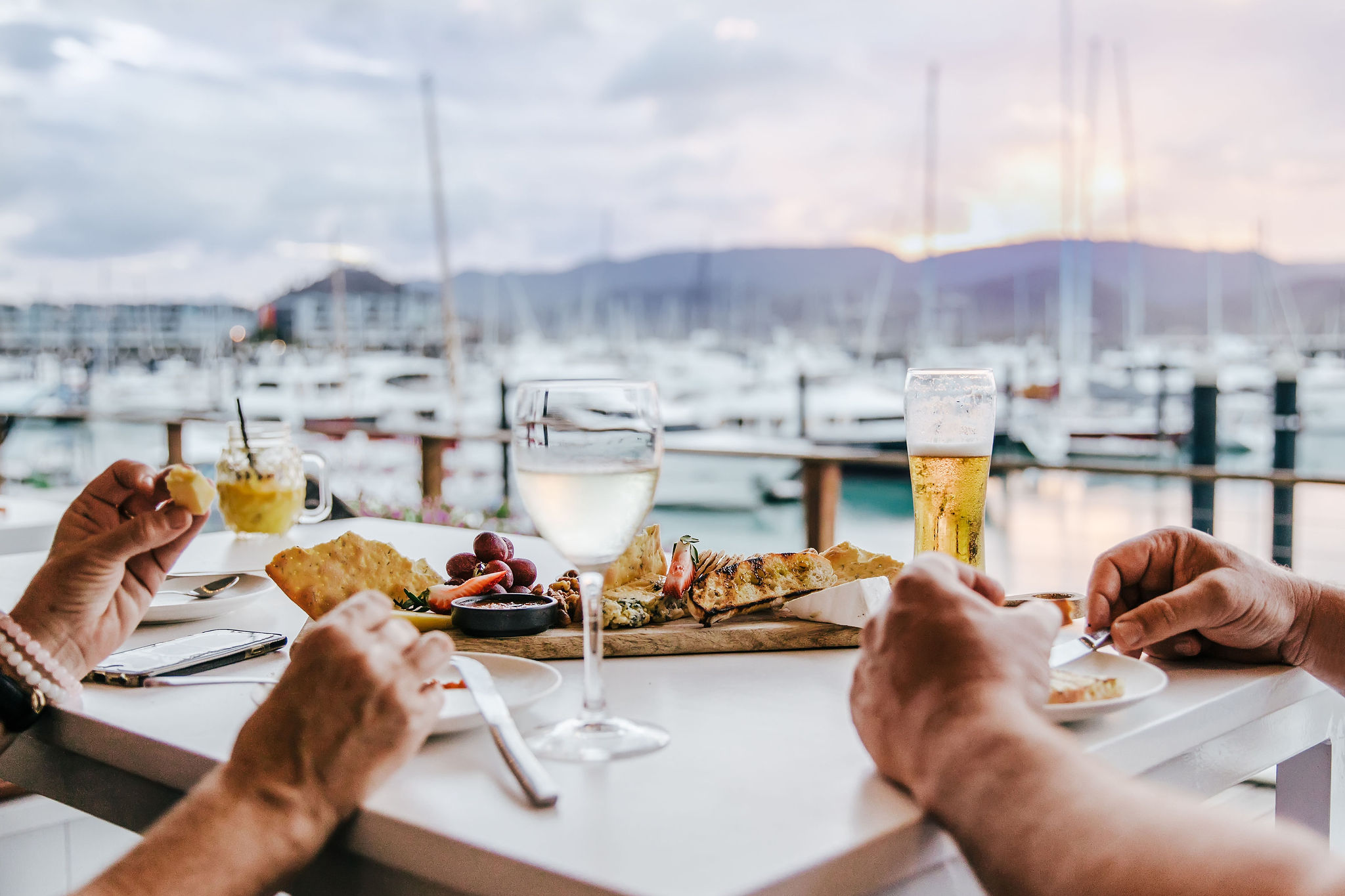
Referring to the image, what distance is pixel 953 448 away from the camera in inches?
45.1

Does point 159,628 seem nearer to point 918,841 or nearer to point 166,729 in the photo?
point 166,729

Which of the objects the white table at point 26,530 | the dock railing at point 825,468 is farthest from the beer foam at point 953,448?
the white table at point 26,530

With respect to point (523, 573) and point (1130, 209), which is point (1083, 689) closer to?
point (523, 573)

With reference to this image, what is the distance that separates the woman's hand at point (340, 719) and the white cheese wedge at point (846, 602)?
0.48m

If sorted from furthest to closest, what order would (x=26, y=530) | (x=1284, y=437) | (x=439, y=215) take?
(x=439, y=215)
(x=1284, y=437)
(x=26, y=530)

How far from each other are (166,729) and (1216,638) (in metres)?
0.99

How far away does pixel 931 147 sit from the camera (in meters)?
13.9

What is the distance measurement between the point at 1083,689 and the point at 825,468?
3.61 meters

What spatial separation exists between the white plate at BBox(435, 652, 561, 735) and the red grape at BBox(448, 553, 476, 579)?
0.71 ft

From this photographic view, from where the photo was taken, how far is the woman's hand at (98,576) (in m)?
1.03

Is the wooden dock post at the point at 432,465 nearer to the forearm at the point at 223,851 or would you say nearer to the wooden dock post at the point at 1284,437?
the wooden dock post at the point at 1284,437

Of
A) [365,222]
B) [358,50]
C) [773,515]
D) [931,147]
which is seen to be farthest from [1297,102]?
[365,222]

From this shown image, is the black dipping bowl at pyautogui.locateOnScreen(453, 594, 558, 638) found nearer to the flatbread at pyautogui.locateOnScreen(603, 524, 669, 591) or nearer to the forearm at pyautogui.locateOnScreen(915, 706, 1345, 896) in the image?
the flatbread at pyautogui.locateOnScreen(603, 524, 669, 591)

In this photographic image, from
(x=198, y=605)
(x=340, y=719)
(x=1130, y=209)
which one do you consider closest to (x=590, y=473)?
(x=340, y=719)
